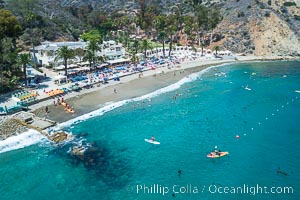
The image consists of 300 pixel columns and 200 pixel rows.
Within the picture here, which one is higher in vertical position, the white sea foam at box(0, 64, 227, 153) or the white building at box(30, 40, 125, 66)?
the white building at box(30, 40, 125, 66)

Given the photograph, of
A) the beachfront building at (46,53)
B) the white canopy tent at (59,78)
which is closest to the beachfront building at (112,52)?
the beachfront building at (46,53)

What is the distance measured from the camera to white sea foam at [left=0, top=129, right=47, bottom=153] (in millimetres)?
54969

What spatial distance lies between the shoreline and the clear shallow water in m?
5.46

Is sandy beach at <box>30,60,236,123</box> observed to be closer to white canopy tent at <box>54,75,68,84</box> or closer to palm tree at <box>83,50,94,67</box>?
white canopy tent at <box>54,75,68,84</box>

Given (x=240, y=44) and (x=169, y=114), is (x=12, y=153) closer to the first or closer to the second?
(x=169, y=114)

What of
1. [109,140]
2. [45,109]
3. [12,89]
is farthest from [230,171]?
[12,89]

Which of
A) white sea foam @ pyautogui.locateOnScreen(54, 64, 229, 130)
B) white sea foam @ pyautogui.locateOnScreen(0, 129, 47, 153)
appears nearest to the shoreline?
white sea foam @ pyautogui.locateOnScreen(54, 64, 229, 130)

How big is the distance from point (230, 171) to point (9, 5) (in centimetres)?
12034

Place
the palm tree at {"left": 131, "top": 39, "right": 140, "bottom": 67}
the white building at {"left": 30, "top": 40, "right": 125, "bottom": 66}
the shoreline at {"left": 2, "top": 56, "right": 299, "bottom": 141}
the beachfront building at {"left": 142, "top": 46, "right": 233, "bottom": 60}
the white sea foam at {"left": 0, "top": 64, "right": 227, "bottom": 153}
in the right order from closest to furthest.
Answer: the white sea foam at {"left": 0, "top": 64, "right": 227, "bottom": 153}, the shoreline at {"left": 2, "top": 56, "right": 299, "bottom": 141}, the white building at {"left": 30, "top": 40, "right": 125, "bottom": 66}, the palm tree at {"left": 131, "top": 39, "right": 140, "bottom": 67}, the beachfront building at {"left": 142, "top": 46, "right": 233, "bottom": 60}

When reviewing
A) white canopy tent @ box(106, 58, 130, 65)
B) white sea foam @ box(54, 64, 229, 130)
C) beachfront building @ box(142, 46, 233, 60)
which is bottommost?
white sea foam @ box(54, 64, 229, 130)

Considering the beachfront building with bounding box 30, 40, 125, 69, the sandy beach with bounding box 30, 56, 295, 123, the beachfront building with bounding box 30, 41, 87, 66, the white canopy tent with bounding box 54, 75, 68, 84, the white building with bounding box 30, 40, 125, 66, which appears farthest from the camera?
the white building with bounding box 30, 40, 125, 66

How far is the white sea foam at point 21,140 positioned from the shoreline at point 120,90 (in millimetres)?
1726

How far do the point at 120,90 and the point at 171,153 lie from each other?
35.9 metres

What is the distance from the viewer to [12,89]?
7800 cm
